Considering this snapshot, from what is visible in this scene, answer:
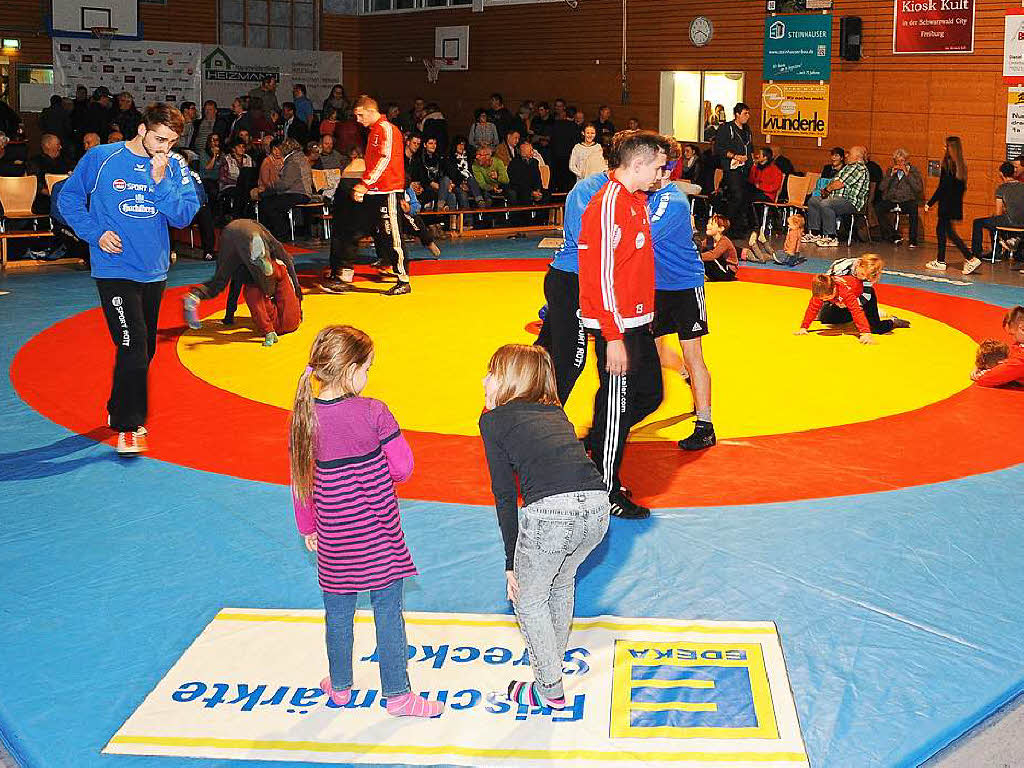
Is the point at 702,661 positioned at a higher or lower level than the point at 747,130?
lower

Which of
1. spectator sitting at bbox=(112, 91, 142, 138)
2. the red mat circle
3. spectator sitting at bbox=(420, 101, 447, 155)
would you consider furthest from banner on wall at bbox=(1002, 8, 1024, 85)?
spectator sitting at bbox=(112, 91, 142, 138)

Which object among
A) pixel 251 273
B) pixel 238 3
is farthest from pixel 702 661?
pixel 238 3

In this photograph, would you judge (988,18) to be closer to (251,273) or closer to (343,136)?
(343,136)

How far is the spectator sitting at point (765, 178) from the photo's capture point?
1717 centimetres

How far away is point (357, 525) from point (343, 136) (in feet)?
51.9

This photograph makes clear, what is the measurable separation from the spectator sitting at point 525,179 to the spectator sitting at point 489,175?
→ 0.18m

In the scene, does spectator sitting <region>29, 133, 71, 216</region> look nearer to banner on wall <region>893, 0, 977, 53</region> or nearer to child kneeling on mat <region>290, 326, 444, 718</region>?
banner on wall <region>893, 0, 977, 53</region>

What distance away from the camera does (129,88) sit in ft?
74.3

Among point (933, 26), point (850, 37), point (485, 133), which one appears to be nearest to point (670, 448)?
point (933, 26)

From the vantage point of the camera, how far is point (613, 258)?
5.21 metres

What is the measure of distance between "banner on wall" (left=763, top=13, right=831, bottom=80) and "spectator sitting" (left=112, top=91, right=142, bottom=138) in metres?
9.93

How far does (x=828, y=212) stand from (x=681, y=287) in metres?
10.5

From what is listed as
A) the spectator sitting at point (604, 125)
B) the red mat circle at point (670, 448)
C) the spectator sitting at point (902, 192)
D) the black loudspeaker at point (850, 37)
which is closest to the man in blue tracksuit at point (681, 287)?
the red mat circle at point (670, 448)

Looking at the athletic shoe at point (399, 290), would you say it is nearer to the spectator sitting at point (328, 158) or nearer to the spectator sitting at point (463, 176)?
the spectator sitting at point (328, 158)
